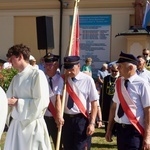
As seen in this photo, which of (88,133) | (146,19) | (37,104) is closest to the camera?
(37,104)

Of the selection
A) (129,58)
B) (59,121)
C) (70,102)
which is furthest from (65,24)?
(129,58)

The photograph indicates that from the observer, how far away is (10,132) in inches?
212

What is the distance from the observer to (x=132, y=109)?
5.27 meters

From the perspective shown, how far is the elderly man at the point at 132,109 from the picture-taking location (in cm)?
520

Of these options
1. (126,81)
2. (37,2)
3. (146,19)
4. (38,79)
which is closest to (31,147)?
(38,79)

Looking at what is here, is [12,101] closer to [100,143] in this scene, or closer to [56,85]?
[56,85]

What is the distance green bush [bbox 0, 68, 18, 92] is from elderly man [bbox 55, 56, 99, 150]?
11.6 feet

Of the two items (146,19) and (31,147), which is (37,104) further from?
(146,19)

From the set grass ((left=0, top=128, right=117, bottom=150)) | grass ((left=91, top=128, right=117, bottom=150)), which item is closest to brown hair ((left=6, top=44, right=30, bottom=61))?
grass ((left=0, top=128, right=117, bottom=150))

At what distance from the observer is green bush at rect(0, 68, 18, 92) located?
9.41 meters

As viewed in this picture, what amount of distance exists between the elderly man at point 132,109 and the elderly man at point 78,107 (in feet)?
2.22

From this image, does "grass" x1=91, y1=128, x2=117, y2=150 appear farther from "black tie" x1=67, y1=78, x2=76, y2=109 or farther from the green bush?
"black tie" x1=67, y1=78, x2=76, y2=109

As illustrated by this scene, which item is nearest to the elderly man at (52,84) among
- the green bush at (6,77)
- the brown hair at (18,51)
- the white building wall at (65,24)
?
the brown hair at (18,51)

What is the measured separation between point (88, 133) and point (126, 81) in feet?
3.23
